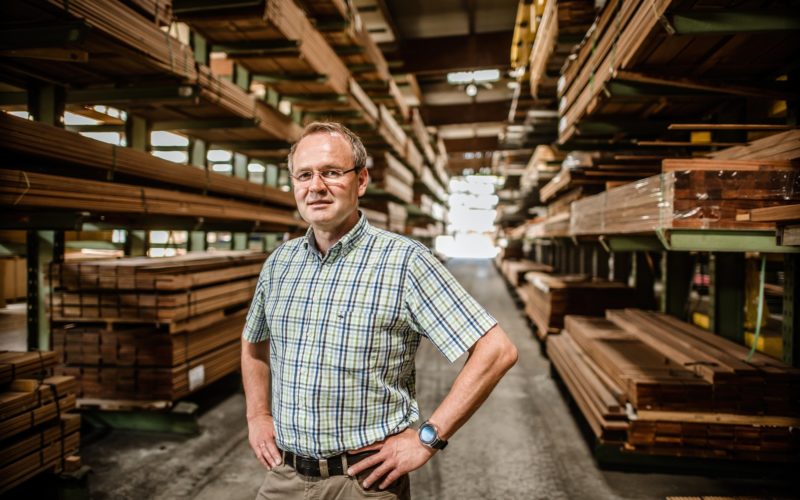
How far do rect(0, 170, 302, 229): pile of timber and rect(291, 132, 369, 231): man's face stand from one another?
76.2 inches

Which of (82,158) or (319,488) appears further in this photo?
(82,158)

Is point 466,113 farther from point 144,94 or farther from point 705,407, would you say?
point 705,407

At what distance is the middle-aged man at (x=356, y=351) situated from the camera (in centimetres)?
163

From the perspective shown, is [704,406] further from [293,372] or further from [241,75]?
[241,75]

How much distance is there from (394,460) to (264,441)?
578 millimetres

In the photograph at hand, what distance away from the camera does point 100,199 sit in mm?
3332

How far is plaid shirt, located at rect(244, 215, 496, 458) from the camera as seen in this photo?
165 centimetres

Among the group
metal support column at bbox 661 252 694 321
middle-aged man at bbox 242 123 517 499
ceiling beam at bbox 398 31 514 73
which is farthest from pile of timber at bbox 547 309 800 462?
ceiling beam at bbox 398 31 514 73

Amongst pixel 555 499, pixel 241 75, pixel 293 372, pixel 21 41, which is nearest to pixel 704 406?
pixel 555 499

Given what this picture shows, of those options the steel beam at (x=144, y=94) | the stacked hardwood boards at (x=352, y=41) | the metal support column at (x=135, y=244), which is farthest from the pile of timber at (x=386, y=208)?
the steel beam at (x=144, y=94)

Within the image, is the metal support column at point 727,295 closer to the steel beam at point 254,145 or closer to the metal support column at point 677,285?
the metal support column at point 677,285

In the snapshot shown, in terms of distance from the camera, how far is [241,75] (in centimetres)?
584

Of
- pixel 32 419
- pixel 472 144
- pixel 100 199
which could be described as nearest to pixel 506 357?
pixel 32 419

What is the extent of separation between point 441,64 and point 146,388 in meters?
8.66
